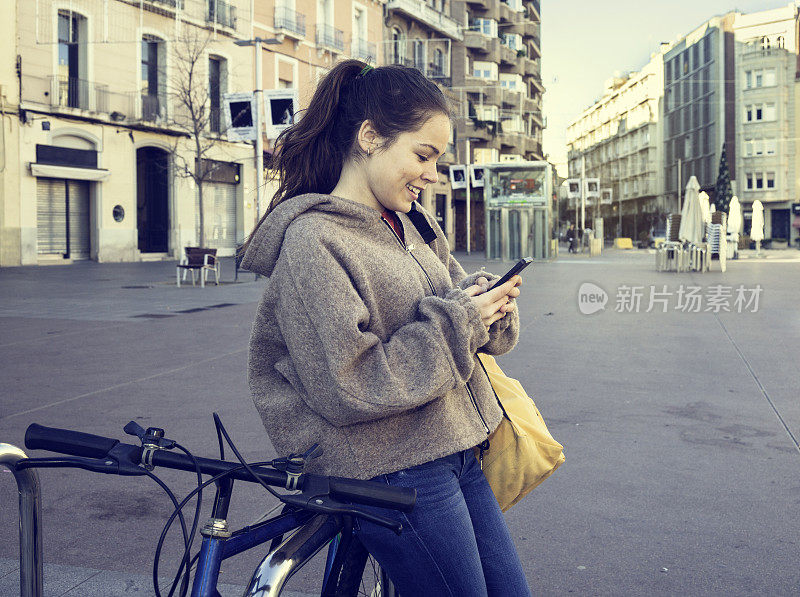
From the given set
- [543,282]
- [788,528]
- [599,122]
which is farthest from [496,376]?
[599,122]

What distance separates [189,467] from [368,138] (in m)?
0.79

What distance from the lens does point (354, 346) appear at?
5.25ft

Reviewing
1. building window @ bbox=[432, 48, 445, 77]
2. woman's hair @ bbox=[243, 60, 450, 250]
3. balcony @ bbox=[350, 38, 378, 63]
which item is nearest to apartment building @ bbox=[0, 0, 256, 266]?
balcony @ bbox=[350, 38, 378, 63]

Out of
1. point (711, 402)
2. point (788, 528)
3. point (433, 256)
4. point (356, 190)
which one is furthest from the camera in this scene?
point (711, 402)

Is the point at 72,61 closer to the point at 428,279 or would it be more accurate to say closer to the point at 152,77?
the point at 152,77

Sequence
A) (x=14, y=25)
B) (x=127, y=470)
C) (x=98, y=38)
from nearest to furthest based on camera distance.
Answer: (x=127, y=470) < (x=14, y=25) < (x=98, y=38)

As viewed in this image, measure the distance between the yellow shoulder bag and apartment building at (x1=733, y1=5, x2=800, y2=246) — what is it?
72224 mm

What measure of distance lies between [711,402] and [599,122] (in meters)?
114

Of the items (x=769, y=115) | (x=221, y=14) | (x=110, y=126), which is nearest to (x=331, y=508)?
(x=110, y=126)

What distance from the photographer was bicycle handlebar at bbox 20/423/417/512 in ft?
4.53

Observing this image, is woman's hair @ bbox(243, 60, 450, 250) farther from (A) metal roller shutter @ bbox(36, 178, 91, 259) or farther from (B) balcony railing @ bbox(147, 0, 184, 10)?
(B) balcony railing @ bbox(147, 0, 184, 10)

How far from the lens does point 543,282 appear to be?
20.0m

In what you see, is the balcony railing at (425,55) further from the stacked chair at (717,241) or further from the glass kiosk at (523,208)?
the stacked chair at (717,241)

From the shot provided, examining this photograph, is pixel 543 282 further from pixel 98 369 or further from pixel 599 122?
pixel 599 122
